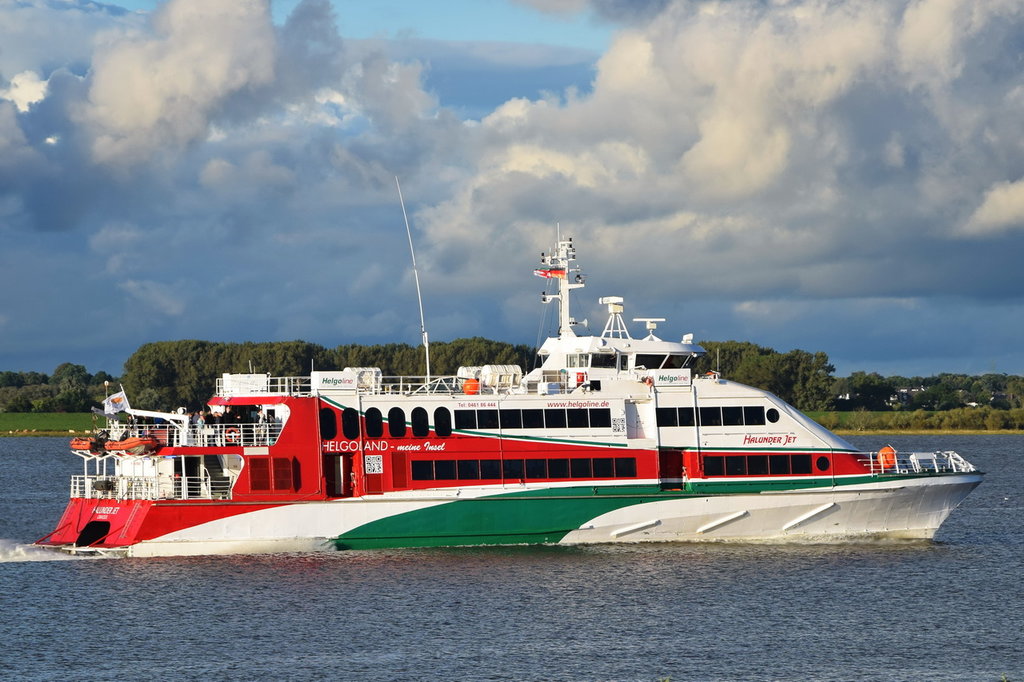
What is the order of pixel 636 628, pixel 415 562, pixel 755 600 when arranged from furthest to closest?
pixel 415 562
pixel 755 600
pixel 636 628

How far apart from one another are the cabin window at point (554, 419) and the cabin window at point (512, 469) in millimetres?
1251

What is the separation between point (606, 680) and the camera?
75.8ft

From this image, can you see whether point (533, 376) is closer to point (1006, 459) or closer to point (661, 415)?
point (661, 415)

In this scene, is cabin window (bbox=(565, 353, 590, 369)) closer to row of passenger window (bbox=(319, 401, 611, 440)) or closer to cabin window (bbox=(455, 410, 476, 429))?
row of passenger window (bbox=(319, 401, 611, 440))

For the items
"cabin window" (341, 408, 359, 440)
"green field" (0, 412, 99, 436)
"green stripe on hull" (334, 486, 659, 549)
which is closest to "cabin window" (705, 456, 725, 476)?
"green stripe on hull" (334, 486, 659, 549)

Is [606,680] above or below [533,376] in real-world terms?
below

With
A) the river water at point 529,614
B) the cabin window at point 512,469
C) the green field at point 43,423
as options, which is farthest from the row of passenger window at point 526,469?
the green field at point 43,423

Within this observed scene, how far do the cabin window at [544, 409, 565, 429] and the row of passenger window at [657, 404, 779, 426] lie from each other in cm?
255

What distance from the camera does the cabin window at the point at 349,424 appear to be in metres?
34.4

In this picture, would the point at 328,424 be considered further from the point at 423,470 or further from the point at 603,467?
the point at 603,467

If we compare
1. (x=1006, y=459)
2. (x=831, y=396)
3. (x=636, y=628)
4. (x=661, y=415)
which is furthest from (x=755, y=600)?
(x=831, y=396)

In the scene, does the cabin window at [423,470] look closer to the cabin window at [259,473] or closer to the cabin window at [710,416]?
the cabin window at [259,473]

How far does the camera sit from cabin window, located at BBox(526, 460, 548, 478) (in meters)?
34.5

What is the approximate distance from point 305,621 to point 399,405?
827 cm
